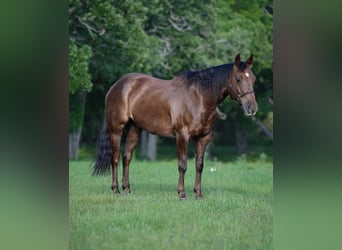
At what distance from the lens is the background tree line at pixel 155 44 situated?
1499cm

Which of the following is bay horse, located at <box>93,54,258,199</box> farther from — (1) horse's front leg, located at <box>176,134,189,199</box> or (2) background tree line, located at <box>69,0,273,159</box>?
(2) background tree line, located at <box>69,0,273,159</box>

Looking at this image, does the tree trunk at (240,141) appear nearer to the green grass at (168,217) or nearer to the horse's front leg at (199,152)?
the green grass at (168,217)

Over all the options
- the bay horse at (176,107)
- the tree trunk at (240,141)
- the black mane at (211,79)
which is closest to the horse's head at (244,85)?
the bay horse at (176,107)

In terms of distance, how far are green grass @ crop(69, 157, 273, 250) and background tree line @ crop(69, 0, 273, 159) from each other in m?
5.95

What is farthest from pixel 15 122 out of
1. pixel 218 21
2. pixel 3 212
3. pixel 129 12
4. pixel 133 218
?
pixel 218 21

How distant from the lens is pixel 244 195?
8836mm

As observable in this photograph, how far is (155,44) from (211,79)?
34.9 ft

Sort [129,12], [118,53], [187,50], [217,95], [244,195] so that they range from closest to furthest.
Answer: [217,95]
[244,195]
[129,12]
[118,53]
[187,50]

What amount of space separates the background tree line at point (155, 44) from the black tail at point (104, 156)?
15.8 feet

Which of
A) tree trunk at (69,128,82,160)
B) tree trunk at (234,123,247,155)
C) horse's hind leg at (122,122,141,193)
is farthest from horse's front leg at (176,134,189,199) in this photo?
tree trunk at (234,123,247,155)

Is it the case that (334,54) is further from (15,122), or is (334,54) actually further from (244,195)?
(244,195)

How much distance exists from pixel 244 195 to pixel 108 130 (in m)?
2.72

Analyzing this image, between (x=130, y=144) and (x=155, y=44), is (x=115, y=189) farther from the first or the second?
(x=155, y=44)

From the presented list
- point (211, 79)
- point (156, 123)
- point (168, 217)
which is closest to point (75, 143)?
point (156, 123)
